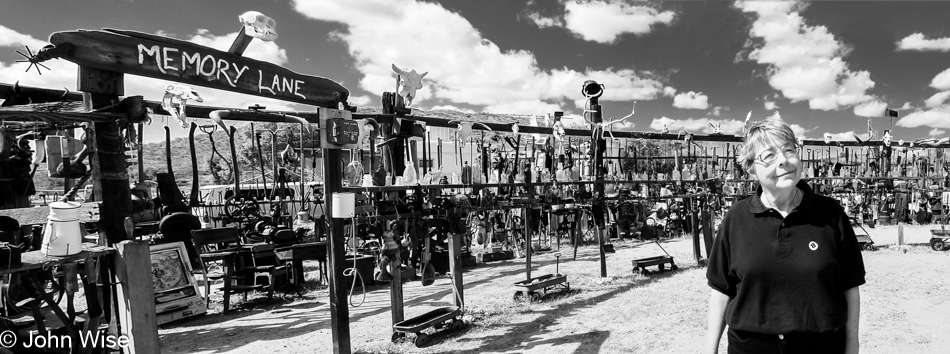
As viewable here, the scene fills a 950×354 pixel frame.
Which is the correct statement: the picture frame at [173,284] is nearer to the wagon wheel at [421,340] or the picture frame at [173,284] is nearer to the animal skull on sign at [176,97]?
the animal skull on sign at [176,97]

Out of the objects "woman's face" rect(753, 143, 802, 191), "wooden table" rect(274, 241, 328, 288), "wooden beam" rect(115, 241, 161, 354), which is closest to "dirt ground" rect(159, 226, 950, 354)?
"wooden table" rect(274, 241, 328, 288)

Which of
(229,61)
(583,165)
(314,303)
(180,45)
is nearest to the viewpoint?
(180,45)

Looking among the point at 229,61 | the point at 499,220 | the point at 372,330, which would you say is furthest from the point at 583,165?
the point at 229,61

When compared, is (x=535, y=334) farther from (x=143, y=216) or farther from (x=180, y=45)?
(x=143, y=216)

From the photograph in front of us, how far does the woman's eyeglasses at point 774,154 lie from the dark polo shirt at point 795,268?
18 centimetres

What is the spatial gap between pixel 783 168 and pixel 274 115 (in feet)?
16.5

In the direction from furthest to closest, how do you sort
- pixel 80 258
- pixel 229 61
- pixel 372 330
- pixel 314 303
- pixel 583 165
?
pixel 583 165, pixel 314 303, pixel 372 330, pixel 229 61, pixel 80 258

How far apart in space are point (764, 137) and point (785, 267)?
581 millimetres

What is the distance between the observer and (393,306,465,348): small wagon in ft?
16.1

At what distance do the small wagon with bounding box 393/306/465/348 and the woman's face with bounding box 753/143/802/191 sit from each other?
11.6 ft

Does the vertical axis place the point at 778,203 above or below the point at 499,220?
above

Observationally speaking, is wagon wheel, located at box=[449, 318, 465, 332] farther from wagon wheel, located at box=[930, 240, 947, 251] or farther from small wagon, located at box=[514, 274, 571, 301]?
wagon wheel, located at box=[930, 240, 947, 251]

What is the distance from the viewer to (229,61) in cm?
401

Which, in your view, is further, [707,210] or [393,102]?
[707,210]
